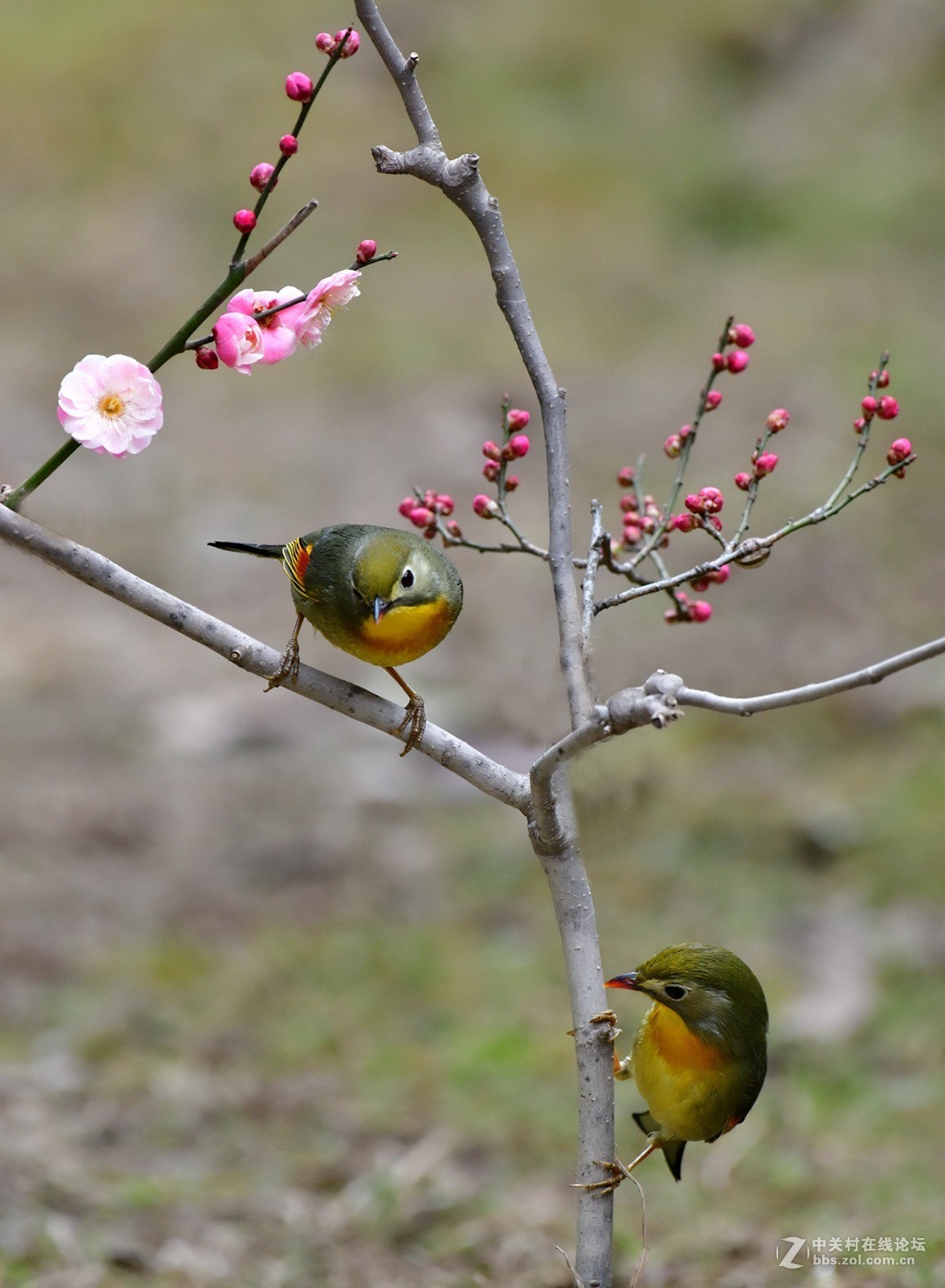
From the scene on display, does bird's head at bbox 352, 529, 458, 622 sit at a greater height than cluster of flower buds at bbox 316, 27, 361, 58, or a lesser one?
lesser

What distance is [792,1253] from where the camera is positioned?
3.70 meters

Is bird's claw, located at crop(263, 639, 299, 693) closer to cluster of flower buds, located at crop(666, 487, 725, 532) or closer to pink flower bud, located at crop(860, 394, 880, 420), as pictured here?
cluster of flower buds, located at crop(666, 487, 725, 532)

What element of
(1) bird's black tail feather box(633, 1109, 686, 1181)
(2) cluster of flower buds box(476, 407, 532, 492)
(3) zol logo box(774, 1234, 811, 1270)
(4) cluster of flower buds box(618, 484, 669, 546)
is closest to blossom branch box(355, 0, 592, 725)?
(2) cluster of flower buds box(476, 407, 532, 492)

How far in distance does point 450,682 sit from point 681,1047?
5256 mm

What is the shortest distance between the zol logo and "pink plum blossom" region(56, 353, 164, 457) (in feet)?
8.85

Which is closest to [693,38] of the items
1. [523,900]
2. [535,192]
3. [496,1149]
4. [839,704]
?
[535,192]

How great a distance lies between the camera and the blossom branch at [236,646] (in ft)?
8.42

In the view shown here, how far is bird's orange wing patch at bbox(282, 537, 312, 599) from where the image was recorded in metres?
3.07

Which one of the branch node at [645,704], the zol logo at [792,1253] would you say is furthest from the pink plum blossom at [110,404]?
the zol logo at [792,1253]

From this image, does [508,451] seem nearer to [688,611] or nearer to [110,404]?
[688,611]

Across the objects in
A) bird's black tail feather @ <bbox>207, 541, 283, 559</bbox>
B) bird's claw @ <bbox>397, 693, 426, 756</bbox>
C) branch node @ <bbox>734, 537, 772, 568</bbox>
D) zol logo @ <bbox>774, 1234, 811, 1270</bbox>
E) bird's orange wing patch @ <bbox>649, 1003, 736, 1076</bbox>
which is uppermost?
bird's black tail feather @ <bbox>207, 541, 283, 559</bbox>

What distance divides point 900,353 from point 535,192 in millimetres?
4537

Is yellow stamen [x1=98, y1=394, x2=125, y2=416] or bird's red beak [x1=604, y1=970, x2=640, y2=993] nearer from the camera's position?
yellow stamen [x1=98, y1=394, x2=125, y2=416]

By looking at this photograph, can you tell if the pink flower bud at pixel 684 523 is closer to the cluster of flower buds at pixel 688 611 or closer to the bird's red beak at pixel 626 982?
the cluster of flower buds at pixel 688 611
